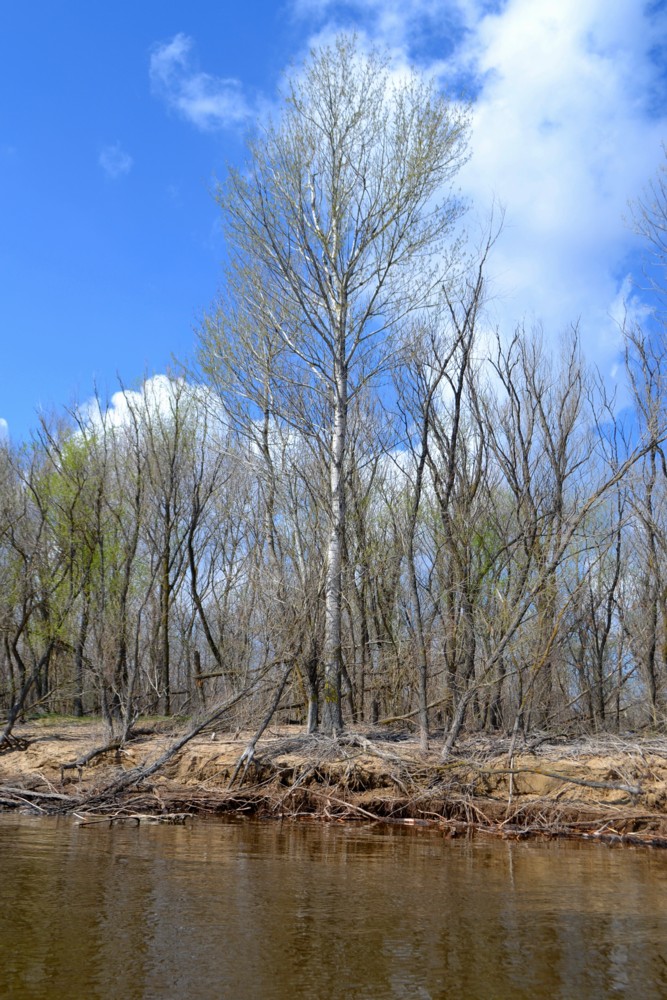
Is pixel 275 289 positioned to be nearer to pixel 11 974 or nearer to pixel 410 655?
pixel 410 655

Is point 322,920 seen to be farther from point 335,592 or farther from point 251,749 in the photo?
point 335,592

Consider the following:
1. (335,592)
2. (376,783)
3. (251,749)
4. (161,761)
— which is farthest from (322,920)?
(335,592)

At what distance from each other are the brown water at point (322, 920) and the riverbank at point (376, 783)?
142cm

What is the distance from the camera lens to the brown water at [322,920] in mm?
4145

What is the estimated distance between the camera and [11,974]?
4.08m

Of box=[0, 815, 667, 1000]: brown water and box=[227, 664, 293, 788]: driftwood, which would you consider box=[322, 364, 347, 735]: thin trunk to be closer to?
box=[227, 664, 293, 788]: driftwood

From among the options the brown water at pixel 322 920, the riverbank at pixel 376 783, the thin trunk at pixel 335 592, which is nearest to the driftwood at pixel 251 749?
the riverbank at pixel 376 783

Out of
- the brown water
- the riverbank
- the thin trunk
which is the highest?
the thin trunk

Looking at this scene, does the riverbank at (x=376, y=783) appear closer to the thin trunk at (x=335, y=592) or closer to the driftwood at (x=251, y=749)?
the driftwood at (x=251, y=749)

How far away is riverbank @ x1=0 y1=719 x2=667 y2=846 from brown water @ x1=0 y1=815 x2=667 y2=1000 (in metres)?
1.42

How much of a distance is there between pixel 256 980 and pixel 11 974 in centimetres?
119

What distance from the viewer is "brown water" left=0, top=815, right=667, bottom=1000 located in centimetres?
414

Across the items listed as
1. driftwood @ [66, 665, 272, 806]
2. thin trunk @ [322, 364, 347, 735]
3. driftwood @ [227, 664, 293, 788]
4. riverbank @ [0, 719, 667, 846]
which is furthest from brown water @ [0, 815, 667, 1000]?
thin trunk @ [322, 364, 347, 735]

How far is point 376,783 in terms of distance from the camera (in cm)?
1157
